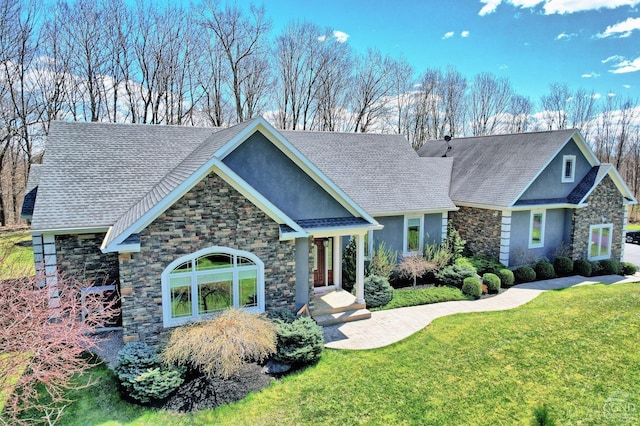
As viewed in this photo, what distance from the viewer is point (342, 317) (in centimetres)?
1286

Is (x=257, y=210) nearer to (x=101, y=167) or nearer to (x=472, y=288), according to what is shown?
(x=101, y=167)

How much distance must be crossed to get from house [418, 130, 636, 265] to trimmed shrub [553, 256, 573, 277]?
0.83 m

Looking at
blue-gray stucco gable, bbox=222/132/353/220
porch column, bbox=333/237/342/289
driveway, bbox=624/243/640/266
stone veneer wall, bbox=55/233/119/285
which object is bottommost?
driveway, bbox=624/243/640/266

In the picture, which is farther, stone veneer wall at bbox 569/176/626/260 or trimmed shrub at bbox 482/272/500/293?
stone veneer wall at bbox 569/176/626/260

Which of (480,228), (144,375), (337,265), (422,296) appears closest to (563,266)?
(480,228)

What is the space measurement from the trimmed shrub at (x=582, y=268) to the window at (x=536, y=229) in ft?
5.95

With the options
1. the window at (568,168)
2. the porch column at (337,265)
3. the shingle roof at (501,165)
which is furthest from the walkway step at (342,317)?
the window at (568,168)

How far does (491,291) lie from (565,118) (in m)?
45.0

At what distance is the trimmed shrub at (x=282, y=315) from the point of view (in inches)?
430

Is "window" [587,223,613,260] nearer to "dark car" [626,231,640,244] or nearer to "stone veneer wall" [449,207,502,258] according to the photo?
"stone veneer wall" [449,207,502,258]

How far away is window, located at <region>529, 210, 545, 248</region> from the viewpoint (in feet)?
63.8

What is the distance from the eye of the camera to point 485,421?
25.2ft

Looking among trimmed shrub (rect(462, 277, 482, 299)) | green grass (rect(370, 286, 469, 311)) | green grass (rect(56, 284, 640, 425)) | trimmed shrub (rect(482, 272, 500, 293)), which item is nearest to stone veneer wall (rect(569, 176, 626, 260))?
trimmed shrub (rect(482, 272, 500, 293))

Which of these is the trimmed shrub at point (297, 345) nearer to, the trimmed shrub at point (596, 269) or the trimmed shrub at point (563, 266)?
the trimmed shrub at point (563, 266)
